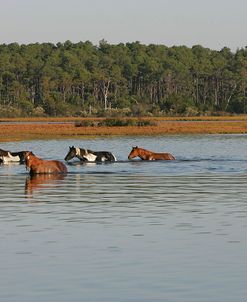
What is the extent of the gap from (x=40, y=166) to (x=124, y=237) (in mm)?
15403

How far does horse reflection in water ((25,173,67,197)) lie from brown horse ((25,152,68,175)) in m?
0.24

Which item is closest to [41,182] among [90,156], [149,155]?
[90,156]

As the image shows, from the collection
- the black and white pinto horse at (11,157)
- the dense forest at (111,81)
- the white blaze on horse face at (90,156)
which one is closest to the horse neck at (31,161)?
the black and white pinto horse at (11,157)

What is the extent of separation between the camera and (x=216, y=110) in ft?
443

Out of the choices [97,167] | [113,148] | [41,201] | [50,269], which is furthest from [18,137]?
[50,269]

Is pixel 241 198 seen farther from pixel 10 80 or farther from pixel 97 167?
pixel 10 80

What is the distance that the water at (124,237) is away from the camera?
13070 mm

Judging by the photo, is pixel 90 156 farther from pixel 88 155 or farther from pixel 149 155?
pixel 149 155

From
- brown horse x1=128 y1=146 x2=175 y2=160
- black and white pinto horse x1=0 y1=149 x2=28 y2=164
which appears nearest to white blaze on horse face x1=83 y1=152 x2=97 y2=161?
brown horse x1=128 y1=146 x2=175 y2=160

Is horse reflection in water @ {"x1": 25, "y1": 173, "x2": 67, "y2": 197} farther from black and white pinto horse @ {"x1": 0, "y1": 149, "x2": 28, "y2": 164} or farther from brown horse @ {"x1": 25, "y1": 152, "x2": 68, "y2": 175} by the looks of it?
black and white pinto horse @ {"x1": 0, "y1": 149, "x2": 28, "y2": 164}

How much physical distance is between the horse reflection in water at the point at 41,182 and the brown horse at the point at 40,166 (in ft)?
0.78

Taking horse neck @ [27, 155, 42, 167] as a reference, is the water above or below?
below

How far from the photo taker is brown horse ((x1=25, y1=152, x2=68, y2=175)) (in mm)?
32438

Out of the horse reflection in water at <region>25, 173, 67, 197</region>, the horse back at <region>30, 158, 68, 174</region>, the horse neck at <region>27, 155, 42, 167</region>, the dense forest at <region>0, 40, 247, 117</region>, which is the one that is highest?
the dense forest at <region>0, 40, 247, 117</region>
